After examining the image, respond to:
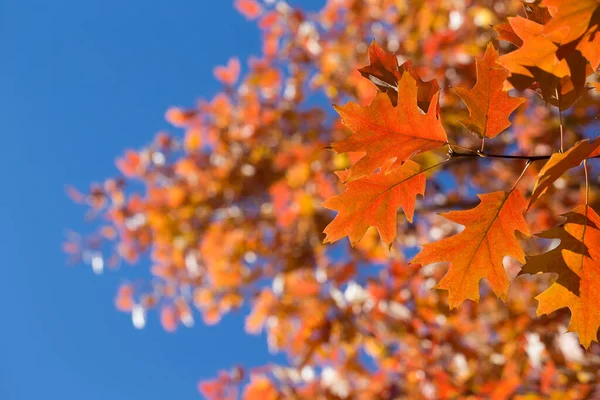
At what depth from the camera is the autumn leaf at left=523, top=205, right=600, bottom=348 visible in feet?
4.42

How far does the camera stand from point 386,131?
135 cm

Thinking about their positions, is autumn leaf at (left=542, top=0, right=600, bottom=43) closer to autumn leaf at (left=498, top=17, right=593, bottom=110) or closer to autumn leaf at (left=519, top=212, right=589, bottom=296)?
autumn leaf at (left=498, top=17, right=593, bottom=110)

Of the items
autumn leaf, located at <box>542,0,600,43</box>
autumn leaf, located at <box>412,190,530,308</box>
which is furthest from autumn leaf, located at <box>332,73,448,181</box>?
autumn leaf, located at <box>542,0,600,43</box>

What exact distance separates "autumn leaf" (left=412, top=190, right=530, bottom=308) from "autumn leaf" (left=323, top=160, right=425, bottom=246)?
0.11m

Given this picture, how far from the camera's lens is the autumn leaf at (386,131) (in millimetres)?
1317

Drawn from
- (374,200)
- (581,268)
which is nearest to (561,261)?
(581,268)

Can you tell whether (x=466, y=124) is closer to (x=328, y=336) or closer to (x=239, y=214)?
(x=328, y=336)

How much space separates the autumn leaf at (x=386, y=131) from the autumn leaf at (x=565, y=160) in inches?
9.8

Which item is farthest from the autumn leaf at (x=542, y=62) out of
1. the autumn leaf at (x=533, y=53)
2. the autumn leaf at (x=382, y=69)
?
the autumn leaf at (x=382, y=69)

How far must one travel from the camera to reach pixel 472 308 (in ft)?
20.2

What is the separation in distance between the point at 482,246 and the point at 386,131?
352 mm

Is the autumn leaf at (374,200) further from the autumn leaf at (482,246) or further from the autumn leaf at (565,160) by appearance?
the autumn leaf at (565,160)

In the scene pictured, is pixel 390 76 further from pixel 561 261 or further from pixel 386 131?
pixel 561 261

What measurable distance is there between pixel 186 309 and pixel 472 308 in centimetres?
391
